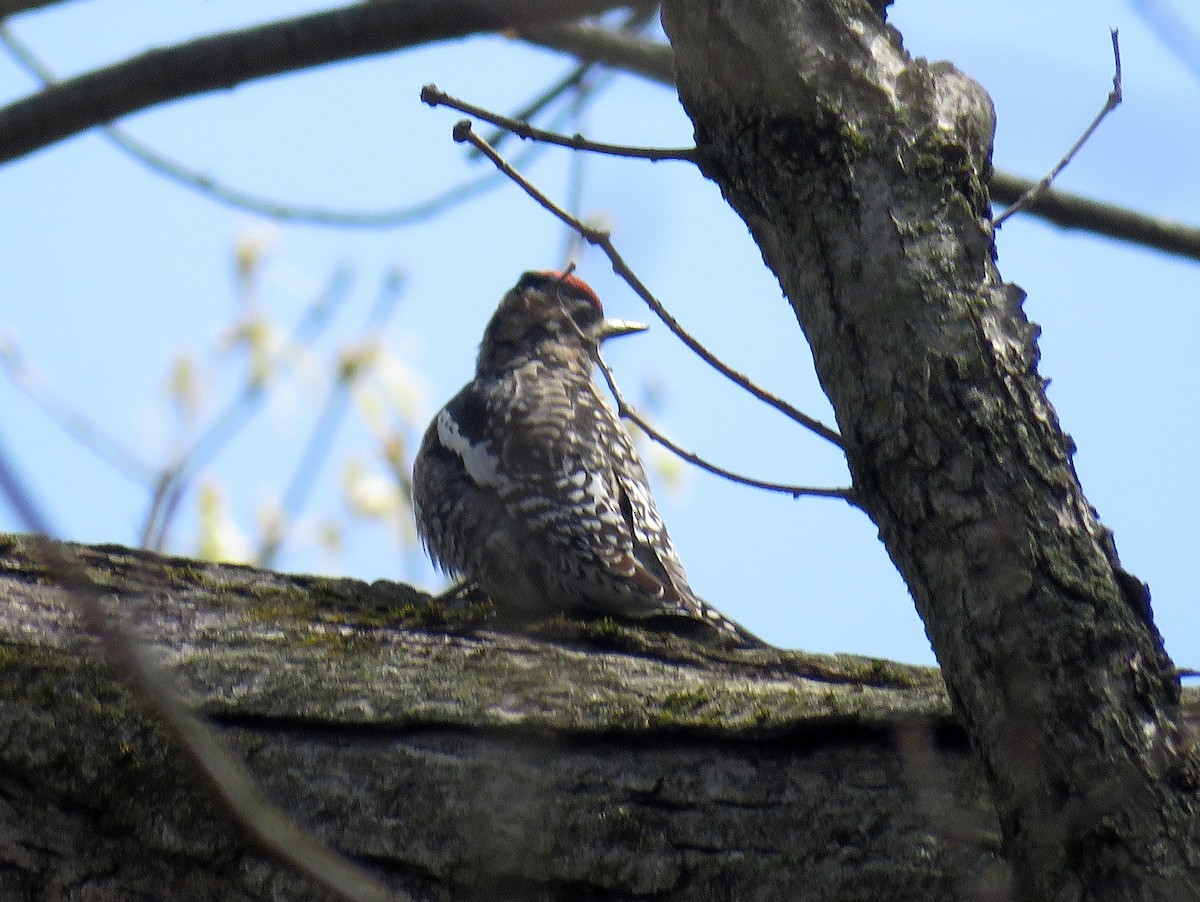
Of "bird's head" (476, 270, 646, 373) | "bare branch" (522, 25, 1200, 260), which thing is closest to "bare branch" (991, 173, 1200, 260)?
"bare branch" (522, 25, 1200, 260)

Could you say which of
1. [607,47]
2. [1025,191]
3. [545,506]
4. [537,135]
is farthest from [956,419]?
[545,506]

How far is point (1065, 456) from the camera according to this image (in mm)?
2205

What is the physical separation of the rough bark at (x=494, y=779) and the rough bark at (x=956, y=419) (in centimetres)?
41

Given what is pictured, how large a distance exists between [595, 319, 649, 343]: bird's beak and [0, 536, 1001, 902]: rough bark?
3837 mm

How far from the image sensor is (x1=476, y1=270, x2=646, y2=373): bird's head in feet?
20.9

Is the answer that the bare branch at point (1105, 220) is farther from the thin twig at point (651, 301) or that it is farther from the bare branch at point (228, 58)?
the thin twig at point (651, 301)

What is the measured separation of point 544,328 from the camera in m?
6.49

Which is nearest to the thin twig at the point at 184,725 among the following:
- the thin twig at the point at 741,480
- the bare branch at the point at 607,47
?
the thin twig at the point at 741,480

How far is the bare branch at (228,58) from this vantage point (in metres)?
3.84

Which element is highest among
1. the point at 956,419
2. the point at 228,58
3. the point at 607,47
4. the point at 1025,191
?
the point at 607,47

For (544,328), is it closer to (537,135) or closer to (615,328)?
(615,328)

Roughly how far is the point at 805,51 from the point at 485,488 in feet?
9.11

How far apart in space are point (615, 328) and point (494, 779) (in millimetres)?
4253

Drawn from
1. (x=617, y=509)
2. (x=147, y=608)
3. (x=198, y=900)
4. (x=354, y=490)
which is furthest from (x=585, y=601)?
(x=354, y=490)
